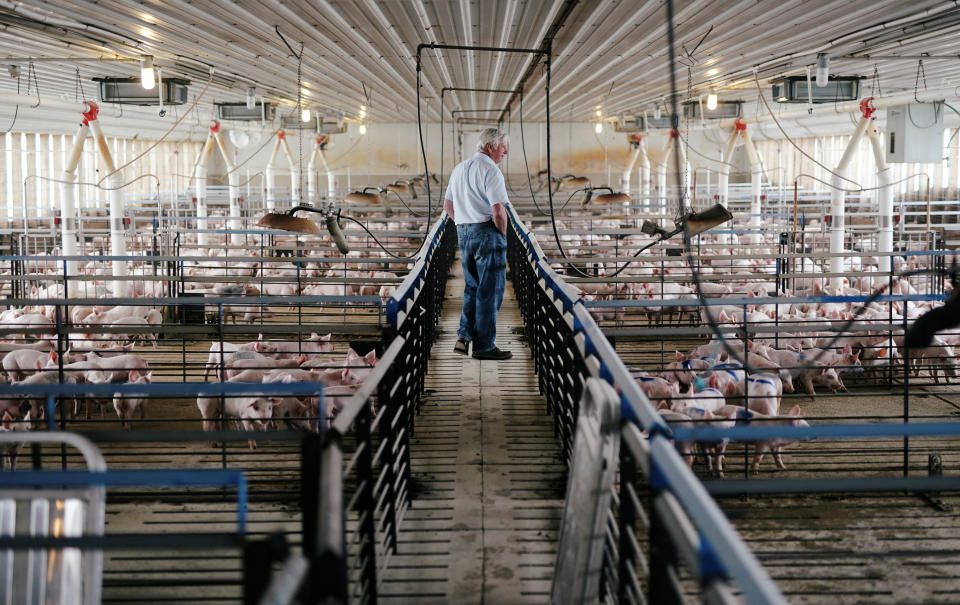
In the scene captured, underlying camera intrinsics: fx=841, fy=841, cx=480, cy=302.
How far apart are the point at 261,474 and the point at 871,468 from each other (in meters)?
3.43

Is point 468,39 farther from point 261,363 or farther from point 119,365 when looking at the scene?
point 119,365

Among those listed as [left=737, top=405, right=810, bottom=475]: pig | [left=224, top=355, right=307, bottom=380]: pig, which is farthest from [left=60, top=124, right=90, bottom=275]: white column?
[left=737, top=405, right=810, bottom=475]: pig

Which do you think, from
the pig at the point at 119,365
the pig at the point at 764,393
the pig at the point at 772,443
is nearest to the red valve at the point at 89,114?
the pig at the point at 119,365

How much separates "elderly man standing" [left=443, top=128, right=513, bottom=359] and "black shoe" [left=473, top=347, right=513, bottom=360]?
0.34ft

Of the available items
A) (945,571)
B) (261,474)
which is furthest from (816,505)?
(261,474)

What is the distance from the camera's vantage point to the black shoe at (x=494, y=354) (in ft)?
22.6

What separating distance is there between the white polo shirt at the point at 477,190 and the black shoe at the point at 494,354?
109 cm

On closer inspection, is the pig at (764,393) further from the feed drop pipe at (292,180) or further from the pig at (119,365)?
the feed drop pipe at (292,180)

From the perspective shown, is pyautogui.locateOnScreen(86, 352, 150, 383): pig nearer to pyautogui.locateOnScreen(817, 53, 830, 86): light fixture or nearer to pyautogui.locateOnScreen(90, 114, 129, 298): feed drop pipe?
pyautogui.locateOnScreen(90, 114, 129, 298): feed drop pipe

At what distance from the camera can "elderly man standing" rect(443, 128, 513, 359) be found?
21.0 feet

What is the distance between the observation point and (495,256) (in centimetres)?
653

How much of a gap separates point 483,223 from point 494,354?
3.61 feet

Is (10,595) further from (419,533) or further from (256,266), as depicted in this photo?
(256,266)

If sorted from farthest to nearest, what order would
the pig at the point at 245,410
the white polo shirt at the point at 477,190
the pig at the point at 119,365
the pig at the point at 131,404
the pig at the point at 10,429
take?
the white polo shirt at the point at 477,190, the pig at the point at 119,365, the pig at the point at 131,404, the pig at the point at 245,410, the pig at the point at 10,429
